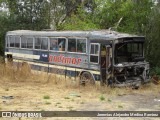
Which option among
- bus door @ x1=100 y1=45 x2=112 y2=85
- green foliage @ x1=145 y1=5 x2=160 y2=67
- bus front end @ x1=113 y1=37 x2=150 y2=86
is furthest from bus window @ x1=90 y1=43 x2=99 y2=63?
green foliage @ x1=145 y1=5 x2=160 y2=67

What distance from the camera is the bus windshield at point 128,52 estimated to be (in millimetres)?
17438

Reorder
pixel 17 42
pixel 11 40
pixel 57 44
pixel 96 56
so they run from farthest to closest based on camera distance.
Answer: pixel 11 40 → pixel 17 42 → pixel 57 44 → pixel 96 56

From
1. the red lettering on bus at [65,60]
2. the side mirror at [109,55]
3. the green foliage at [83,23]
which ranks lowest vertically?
the red lettering on bus at [65,60]

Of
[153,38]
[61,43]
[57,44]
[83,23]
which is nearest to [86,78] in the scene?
[61,43]

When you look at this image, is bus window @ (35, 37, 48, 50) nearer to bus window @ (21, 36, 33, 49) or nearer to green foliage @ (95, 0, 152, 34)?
bus window @ (21, 36, 33, 49)

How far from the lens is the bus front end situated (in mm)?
16922

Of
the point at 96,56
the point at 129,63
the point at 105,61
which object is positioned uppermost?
the point at 96,56

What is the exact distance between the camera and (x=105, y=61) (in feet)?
55.8

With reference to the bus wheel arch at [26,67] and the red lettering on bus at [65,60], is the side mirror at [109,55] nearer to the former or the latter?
the red lettering on bus at [65,60]

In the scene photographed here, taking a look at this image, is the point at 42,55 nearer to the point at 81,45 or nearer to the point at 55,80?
the point at 55,80

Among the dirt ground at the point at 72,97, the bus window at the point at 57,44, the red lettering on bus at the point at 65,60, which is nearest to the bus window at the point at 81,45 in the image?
the red lettering on bus at the point at 65,60

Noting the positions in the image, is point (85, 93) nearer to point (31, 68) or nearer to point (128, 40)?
point (128, 40)

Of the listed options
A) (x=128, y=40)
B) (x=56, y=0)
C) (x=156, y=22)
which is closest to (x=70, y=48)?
(x=128, y=40)

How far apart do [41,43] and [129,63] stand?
583 cm
